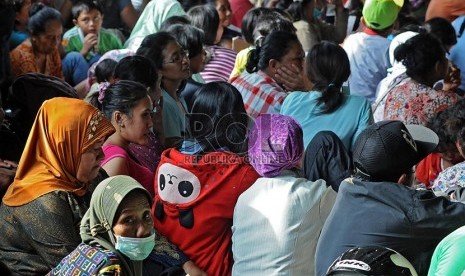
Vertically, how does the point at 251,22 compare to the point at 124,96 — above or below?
below

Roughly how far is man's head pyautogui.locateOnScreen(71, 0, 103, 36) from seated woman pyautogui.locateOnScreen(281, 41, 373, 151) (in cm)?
303

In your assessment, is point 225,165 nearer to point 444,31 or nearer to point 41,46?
point 41,46

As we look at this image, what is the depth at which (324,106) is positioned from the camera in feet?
18.8

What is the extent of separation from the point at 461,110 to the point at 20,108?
8.29 feet

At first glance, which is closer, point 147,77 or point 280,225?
point 280,225

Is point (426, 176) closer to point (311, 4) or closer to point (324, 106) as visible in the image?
point (324, 106)

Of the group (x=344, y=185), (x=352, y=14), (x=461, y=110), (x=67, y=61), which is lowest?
(x=352, y=14)

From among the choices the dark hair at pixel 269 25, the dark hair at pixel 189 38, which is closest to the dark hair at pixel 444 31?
the dark hair at pixel 269 25

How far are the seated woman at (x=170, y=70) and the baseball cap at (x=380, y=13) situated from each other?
2.48 metres

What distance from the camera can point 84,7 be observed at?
8523 millimetres

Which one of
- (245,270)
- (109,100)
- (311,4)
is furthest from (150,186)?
(311,4)

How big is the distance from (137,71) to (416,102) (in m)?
1.77

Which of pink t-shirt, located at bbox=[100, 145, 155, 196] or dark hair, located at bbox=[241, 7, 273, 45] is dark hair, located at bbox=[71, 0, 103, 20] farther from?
pink t-shirt, located at bbox=[100, 145, 155, 196]

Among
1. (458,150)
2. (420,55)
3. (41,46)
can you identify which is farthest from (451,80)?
(41,46)
